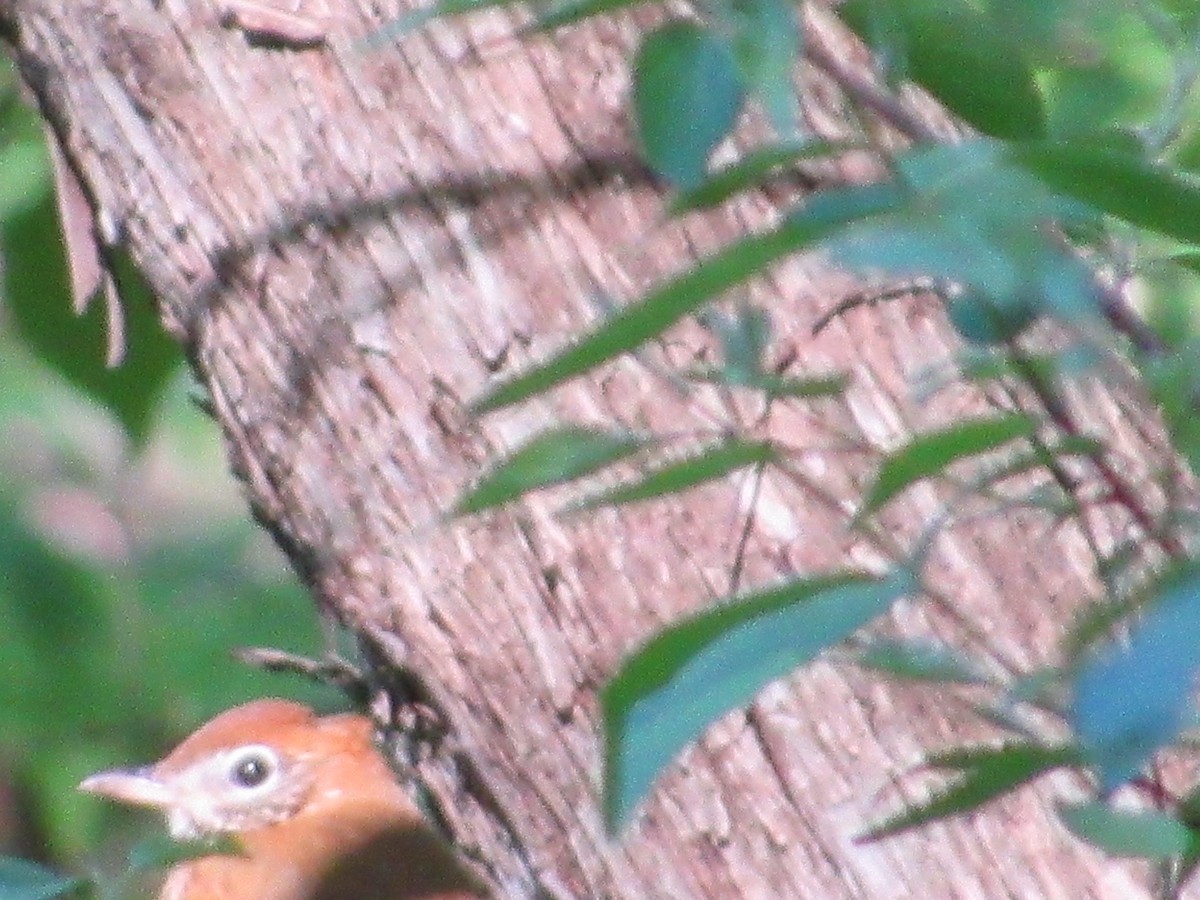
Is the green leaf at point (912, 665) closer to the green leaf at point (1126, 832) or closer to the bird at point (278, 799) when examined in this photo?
the green leaf at point (1126, 832)

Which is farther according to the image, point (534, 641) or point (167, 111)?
point (167, 111)

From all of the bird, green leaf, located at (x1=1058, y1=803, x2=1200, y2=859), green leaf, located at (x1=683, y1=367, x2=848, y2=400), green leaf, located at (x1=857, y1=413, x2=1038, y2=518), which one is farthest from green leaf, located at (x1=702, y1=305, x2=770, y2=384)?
the bird

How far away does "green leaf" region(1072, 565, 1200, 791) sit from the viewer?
0.56 metres

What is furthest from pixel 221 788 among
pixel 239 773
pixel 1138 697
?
pixel 1138 697

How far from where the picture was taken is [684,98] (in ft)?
2.98

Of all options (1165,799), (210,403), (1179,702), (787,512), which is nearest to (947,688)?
(787,512)

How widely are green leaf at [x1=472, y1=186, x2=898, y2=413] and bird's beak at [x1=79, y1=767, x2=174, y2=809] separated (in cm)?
176

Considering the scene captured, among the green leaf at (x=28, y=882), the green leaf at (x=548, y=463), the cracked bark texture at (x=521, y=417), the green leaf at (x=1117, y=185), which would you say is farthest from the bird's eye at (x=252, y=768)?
the green leaf at (x=1117, y=185)

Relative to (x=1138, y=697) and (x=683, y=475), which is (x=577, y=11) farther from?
(x=1138, y=697)

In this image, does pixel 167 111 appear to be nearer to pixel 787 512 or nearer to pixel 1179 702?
pixel 787 512

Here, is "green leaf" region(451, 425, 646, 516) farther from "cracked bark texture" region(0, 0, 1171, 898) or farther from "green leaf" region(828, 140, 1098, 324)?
"cracked bark texture" region(0, 0, 1171, 898)

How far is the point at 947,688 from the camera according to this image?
4.35 ft

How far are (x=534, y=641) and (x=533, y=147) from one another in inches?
14.3

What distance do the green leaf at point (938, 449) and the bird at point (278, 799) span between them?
1.47m
